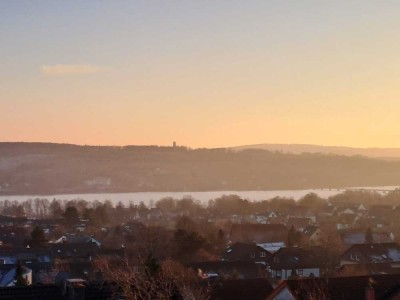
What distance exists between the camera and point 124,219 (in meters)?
75.6

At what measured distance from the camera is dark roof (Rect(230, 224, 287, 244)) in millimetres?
49781

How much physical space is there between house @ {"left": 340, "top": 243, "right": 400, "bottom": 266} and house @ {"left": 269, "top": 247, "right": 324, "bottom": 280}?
1397 millimetres

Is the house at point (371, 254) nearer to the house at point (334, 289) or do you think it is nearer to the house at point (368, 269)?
the house at point (368, 269)

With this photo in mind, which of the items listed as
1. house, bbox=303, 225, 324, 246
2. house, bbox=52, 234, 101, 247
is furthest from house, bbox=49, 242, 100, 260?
house, bbox=303, 225, 324, 246

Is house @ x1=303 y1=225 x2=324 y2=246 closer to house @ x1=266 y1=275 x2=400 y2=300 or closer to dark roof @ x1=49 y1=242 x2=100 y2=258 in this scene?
dark roof @ x1=49 y1=242 x2=100 y2=258

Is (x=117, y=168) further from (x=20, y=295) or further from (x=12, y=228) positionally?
(x=20, y=295)

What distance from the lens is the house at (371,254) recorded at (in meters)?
36.4

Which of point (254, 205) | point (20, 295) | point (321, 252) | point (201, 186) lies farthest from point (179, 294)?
point (201, 186)

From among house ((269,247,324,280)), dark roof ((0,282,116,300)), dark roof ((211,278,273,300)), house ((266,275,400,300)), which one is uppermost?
dark roof ((0,282,116,300))

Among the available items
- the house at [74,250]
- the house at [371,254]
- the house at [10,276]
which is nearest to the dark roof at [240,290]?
the house at [10,276]

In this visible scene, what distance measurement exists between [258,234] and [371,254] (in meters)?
13.7

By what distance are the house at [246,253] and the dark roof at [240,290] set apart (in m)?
16.0

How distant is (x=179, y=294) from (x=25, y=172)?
472 ft

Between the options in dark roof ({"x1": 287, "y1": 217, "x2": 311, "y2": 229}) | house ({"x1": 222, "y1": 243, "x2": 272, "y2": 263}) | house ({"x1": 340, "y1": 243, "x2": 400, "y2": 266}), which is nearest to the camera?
house ({"x1": 340, "y1": 243, "x2": 400, "y2": 266})
